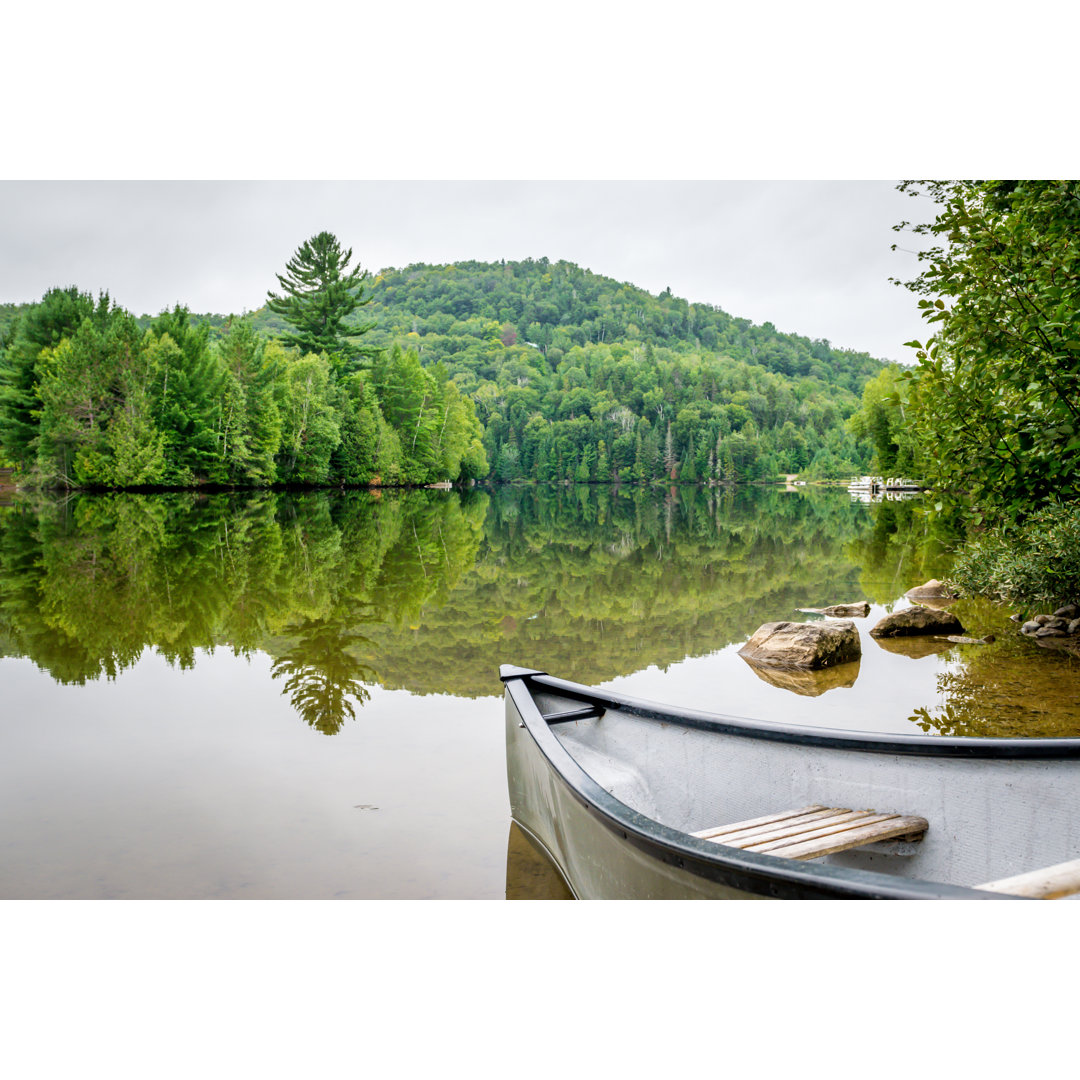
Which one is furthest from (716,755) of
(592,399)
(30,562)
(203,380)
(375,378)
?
(592,399)

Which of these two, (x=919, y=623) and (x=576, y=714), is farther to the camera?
(x=919, y=623)

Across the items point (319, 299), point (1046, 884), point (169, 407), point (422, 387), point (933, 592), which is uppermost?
point (319, 299)

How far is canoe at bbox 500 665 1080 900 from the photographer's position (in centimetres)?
243

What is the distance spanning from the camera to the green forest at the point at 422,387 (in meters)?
38.5

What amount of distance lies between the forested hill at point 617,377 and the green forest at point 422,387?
1.07ft

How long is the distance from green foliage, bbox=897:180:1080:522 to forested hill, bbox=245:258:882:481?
82.3 meters

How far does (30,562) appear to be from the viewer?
14594mm

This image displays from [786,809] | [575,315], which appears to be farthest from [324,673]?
[575,315]

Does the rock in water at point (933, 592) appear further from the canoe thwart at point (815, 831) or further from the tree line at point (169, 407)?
the tree line at point (169, 407)

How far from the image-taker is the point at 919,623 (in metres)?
9.28

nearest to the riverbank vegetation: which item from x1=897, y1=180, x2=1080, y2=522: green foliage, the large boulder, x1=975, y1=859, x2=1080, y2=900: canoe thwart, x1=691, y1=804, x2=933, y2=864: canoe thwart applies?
x1=897, y1=180, x2=1080, y2=522: green foliage

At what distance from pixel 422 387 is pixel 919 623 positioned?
179 ft

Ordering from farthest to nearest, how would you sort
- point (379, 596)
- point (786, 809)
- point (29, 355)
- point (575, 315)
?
1. point (575, 315)
2. point (29, 355)
3. point (379, 596)
4. point (786, 809)

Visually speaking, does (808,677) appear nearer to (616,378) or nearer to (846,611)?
(846,611)
